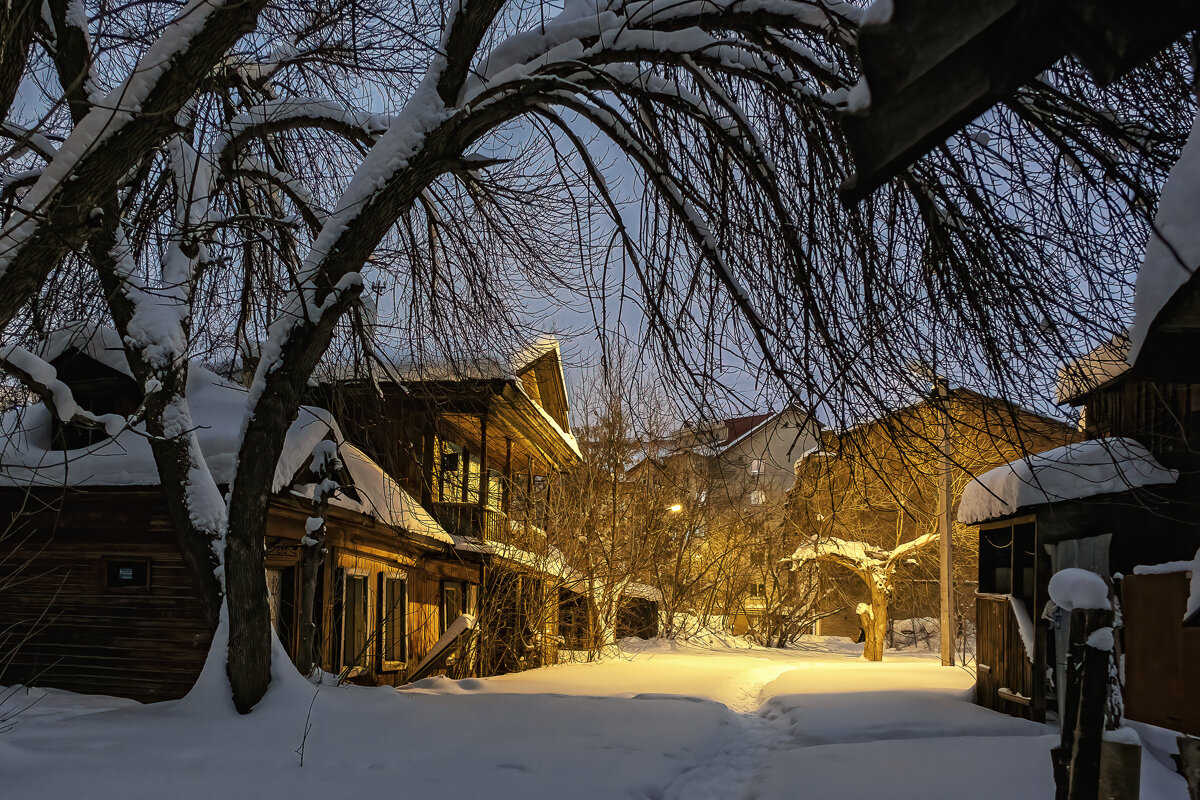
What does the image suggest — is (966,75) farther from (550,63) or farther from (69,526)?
(69,526)

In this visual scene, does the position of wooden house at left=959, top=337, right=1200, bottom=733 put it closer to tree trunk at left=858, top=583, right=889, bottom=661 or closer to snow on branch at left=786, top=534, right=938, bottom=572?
snow on branch at left=786, top=534, right=938, bottom=572

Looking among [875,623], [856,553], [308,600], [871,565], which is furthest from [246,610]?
[875,623]

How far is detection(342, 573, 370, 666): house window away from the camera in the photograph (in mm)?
12914

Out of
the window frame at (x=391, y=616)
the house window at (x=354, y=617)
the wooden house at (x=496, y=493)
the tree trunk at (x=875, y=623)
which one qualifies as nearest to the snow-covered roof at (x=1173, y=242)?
the wooden house at (x=496, y=493)

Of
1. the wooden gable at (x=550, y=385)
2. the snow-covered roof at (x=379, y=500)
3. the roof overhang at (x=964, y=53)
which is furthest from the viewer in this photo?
the wooden gable at (x=550, y=385)

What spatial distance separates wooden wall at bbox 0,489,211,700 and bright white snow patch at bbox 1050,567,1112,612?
900cm

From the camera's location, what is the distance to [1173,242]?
257cm

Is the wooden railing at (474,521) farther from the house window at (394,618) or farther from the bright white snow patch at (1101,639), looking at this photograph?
the bright white snow patch at (1101,639)

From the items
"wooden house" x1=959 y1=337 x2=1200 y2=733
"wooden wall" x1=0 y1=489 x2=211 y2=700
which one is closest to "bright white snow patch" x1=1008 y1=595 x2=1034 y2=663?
"wooden house" x1=959 y1=337 x2=1200 y2=733

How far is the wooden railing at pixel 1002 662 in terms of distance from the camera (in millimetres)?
10523

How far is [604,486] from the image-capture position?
22344mm

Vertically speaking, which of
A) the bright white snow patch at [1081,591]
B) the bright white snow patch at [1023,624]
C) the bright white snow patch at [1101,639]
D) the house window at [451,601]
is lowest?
the house window at [451,601]

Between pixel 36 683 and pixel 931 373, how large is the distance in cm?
999

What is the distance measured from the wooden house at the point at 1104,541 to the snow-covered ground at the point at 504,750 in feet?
2.49
